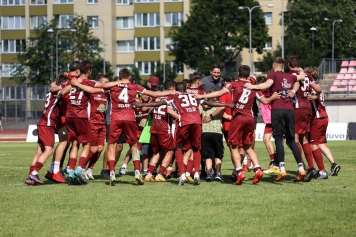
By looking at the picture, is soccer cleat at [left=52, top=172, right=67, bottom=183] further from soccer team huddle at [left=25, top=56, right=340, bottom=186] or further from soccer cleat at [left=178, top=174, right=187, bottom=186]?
soccer cleat at [left=178, top=174, right=187, bottom=186]

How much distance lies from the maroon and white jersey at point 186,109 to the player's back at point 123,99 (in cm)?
69

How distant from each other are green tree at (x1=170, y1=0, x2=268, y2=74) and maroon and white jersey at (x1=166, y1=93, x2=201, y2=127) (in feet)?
228

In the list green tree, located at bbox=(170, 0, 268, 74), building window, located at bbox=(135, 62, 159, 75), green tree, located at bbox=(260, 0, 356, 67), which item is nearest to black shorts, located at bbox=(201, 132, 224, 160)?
green tree, located at bbox=(260, 0, 356, 67)

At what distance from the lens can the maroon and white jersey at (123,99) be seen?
51.3ft

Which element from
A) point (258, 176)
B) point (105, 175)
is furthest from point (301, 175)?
point (105, 175)

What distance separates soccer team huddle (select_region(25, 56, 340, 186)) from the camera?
51.5 feet

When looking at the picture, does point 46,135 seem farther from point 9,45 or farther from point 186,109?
point 9,45

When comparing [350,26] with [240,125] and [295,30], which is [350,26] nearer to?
[295,30]

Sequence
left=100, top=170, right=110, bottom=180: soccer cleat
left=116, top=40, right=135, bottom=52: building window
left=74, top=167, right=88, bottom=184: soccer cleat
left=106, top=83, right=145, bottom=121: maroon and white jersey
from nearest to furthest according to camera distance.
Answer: left=74, top=167, right=88, bottom=184: soccer cleat < left=106, top=83, right=145, bottom=121: maroon and white jersey < left=100, top=170, right=110, bottom=180: soccer cleat < left=116, top=40, right=135, bottom=52: building window

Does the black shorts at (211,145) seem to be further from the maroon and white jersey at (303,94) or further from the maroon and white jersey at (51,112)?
the maroon and white jersey at (51,112)

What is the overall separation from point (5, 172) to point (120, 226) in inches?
379

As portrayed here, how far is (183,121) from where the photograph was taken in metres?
15.8

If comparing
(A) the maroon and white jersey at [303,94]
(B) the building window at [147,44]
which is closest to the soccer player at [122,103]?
(A) the maroon and white jersey at [303,94]

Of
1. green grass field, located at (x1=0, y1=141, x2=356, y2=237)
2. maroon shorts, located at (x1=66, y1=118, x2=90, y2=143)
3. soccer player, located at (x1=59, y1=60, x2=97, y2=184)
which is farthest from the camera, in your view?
maroon shorts, located at (x1=66, y1=118, x2=90, y2=143)
